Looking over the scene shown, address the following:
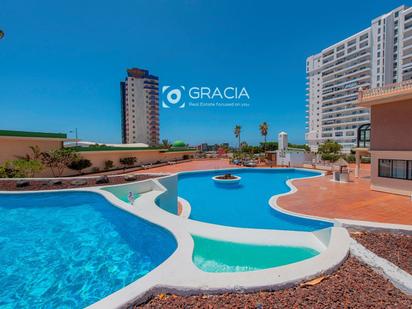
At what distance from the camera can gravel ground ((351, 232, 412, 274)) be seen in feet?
11.8

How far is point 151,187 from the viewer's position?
10.2m

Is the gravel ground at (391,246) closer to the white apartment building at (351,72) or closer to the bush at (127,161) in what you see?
the bush at (127,161)

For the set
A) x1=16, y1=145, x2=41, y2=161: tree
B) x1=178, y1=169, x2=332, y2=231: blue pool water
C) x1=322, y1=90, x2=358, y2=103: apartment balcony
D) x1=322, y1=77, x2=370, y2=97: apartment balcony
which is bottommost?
x1=178, y1=169, x2=332, y2=231: blue pool water

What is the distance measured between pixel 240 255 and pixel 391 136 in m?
12.9

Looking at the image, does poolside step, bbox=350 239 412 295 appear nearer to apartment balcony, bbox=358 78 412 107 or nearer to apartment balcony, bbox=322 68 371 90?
apartment balcony, bbox=358 78 412 107

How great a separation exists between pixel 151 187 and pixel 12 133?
14605 mm

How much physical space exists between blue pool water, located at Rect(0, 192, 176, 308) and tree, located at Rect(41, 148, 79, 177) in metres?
10.8

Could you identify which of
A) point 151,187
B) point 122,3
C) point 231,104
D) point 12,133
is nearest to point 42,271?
point 151,187

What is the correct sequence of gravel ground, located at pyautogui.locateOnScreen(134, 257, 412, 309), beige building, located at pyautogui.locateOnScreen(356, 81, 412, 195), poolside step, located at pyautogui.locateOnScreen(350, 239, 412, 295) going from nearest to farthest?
gravel ground, located at pyautogui.locateOnScreen(134, 257, 412, 309), poolside step, located at pyautogui.locateOnScreen(350, 239, 412, 295), beige building, located at pyautogui.locateOnScreen(356, 81, 412, 195)

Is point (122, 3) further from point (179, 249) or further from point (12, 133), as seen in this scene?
point (179, 249)

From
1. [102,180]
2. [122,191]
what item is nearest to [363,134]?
[122,191]

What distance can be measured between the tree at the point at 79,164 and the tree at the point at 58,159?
12.3 inches

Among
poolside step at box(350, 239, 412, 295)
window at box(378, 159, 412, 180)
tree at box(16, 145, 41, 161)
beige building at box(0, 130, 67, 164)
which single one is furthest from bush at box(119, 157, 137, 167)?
poolside step at box(350, 239, 412, 295)

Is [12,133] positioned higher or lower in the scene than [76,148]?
higher
